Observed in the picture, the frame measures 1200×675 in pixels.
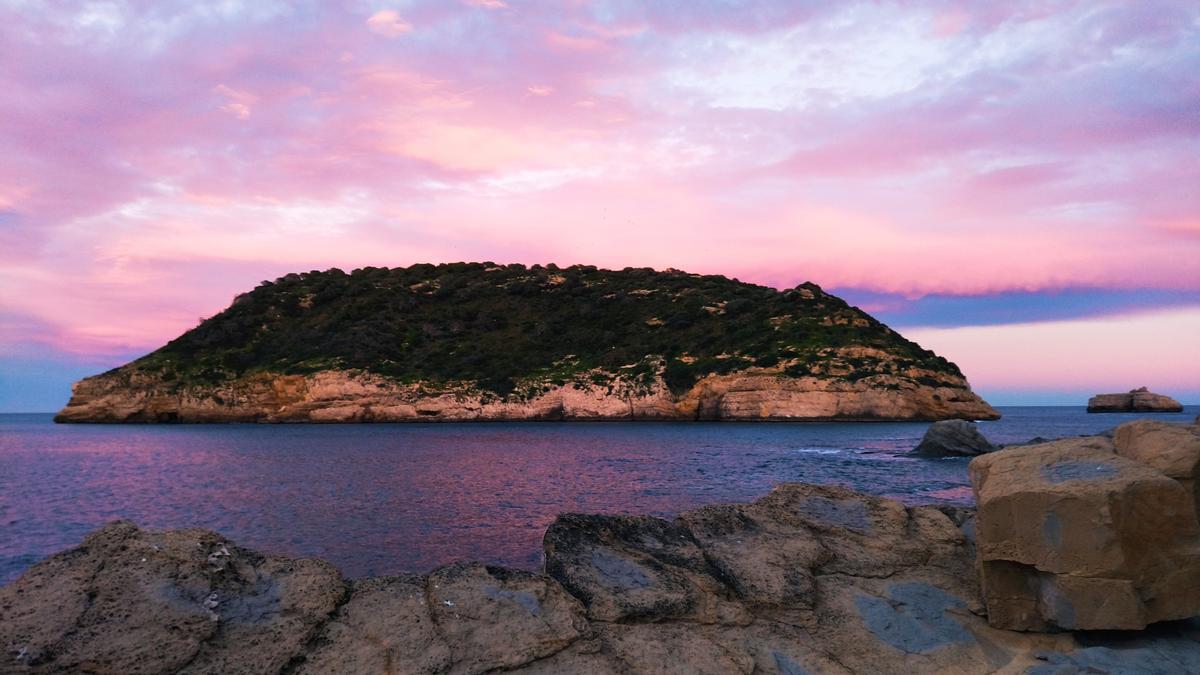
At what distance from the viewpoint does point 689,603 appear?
8.64 meters

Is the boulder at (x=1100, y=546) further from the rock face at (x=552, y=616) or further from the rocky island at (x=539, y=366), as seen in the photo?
the rocky island at (x=539, y=366)

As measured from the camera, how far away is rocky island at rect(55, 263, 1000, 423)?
307 feet

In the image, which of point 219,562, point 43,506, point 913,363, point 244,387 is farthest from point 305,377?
point 219,562

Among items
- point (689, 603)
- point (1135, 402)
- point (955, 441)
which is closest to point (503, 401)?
point (955, 441)

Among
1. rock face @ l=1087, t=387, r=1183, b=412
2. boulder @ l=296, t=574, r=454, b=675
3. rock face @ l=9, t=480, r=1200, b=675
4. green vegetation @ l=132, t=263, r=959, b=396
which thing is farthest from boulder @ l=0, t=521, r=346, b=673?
rock face @ l=1087, t=387, r=1183, b=412

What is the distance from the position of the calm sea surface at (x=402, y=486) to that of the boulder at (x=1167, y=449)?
11.3 meters

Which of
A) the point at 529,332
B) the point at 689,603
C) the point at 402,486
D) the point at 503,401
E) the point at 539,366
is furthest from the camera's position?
the point at 529,332

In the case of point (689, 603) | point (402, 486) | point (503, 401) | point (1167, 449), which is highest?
point (503, 401)

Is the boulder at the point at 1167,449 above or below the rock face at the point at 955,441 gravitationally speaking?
above

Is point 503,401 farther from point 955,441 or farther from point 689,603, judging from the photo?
point 689,603

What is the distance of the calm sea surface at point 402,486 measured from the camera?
20.2 m

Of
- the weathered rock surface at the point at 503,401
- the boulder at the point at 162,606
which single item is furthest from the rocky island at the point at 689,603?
the weathered rock surface at the point at 503,401

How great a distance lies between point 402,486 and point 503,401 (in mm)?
70518

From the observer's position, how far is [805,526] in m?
11.4
